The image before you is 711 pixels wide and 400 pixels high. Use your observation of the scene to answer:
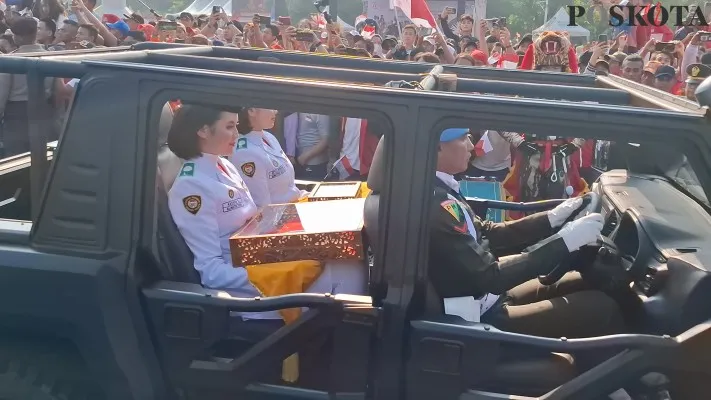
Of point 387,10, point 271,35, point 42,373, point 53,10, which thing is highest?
point 387,10

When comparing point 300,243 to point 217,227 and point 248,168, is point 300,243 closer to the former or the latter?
point 217,227

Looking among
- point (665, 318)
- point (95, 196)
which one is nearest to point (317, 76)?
point (95, 196)

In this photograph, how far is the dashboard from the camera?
215 cm

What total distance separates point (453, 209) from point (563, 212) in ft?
2.90

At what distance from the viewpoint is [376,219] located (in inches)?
92.8

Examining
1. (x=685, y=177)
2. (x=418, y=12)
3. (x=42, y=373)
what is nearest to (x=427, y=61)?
(x=418, y=12)

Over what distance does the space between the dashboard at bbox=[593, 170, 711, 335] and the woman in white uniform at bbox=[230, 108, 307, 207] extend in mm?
1634

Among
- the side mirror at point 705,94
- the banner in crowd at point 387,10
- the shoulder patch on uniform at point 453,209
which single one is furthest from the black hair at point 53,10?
the side mirror at point 705,94

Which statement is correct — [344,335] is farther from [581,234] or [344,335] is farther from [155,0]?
[155,0]

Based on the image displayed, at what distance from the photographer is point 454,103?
2.08 m

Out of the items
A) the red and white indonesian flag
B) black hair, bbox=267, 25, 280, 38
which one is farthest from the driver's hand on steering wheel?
black hair, bbox=267, 25, 280, 38

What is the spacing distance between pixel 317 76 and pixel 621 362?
1.57m

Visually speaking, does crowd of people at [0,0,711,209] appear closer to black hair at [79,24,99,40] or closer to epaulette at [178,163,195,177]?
black hair at [79,24,99,40]

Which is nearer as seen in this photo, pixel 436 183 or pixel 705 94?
pixel 705 94
